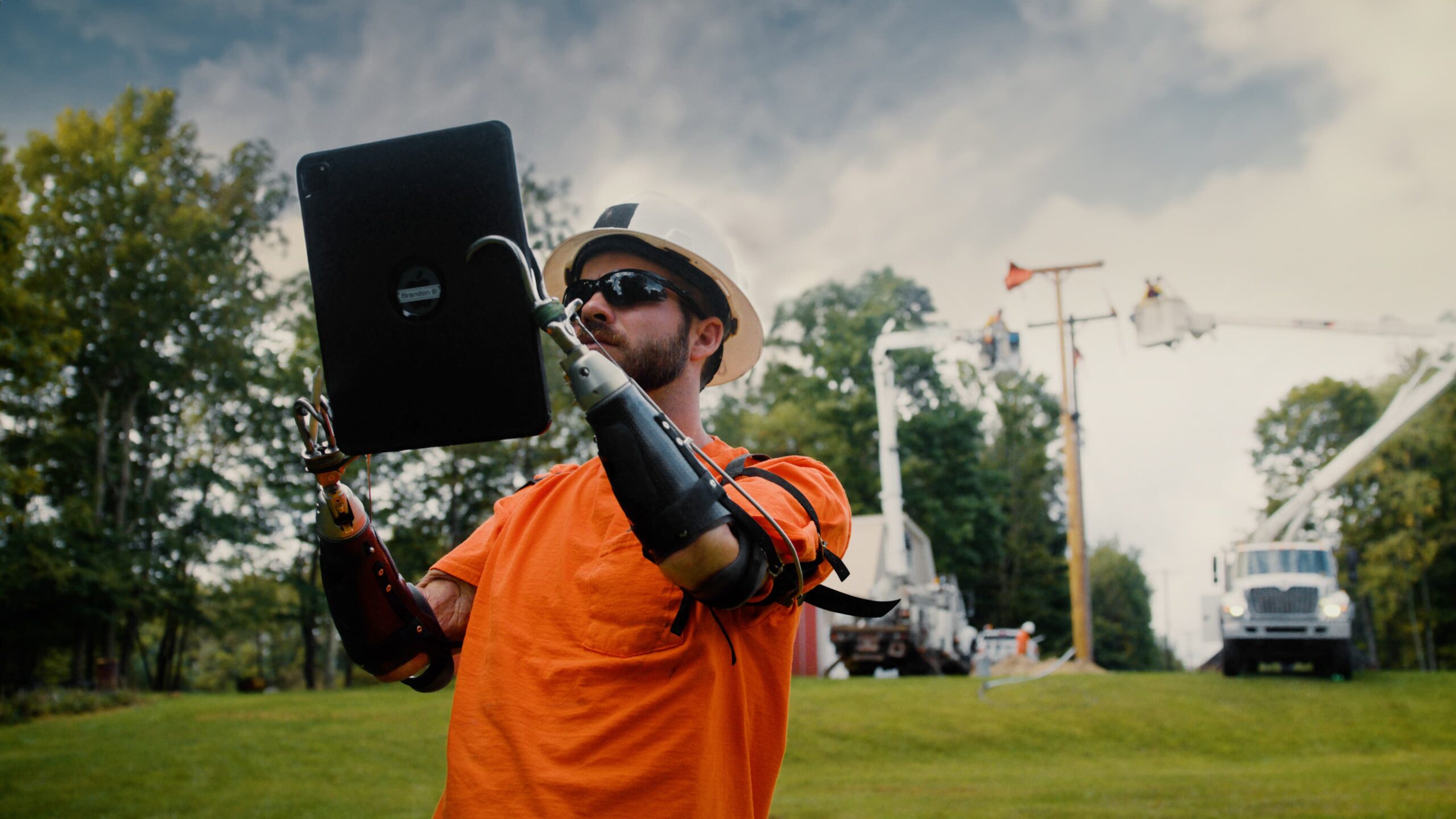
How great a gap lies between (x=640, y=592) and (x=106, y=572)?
95.2ft

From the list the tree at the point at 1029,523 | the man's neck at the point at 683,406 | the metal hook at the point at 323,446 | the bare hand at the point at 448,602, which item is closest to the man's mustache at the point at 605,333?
the man's neck at the point at 683,406

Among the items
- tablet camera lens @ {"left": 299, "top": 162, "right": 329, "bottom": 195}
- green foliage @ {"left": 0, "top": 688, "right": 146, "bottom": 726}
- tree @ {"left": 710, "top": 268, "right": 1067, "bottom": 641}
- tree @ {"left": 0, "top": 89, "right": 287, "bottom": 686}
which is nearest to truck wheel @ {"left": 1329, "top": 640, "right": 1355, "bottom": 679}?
tree @ {"left": 710, "top": 268, "right": 1067, "bottom": 641}

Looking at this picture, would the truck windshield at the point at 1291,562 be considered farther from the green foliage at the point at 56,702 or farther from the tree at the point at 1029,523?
the tree at the point at 1029,523

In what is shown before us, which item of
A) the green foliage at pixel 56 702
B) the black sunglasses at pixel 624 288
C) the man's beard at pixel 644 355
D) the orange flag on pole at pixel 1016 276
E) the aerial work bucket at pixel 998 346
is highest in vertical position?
the orange flag on pole at pixel 1016 276

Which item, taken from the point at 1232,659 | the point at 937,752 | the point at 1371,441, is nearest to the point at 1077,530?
the point at 1232,659

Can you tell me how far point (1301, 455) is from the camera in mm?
44812

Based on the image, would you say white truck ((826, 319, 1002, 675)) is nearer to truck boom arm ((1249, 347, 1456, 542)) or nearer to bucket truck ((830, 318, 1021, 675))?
bucket truck ((830, 318, 1021, 675))

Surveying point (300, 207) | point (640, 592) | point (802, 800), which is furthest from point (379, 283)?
point (802, 800)

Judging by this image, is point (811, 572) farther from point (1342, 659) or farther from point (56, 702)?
point (1342, 659)

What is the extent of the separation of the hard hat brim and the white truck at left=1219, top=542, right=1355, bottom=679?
1927cm

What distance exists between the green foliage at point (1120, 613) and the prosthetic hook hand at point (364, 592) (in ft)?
215

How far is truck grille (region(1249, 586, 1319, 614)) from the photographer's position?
1912 cm

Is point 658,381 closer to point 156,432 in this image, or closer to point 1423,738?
point 1423,738

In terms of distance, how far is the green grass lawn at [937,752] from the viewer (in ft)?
29.2
